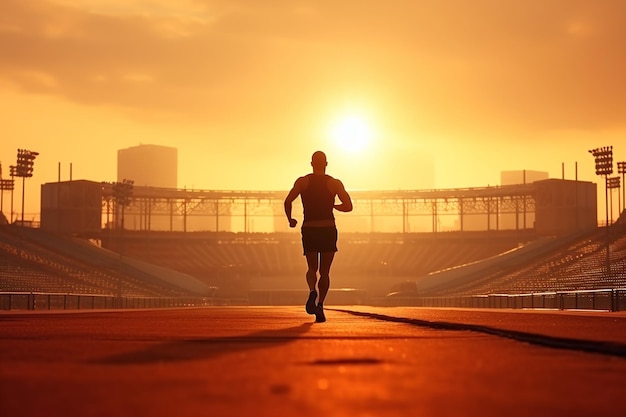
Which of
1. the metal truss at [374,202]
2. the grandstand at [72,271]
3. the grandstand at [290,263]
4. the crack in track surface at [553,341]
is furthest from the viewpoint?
the metal truss at [374,202]

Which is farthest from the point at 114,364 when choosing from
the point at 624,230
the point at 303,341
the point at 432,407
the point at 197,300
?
the point at 624,230

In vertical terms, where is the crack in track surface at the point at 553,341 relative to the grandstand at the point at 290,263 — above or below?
below

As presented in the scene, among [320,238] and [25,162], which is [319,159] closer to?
[320,238]

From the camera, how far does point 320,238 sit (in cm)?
1046

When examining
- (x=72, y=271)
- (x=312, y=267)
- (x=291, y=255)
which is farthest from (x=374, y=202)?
(x=312, y=267)

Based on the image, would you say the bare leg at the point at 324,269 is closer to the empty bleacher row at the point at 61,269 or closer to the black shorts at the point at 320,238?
the black shorts at the point at 320,238

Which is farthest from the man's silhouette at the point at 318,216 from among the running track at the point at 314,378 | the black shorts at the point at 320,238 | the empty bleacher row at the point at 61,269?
the empty bleacher row at the point at 61,269

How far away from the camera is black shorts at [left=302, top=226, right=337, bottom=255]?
10.5 metres

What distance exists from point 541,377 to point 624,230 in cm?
7212

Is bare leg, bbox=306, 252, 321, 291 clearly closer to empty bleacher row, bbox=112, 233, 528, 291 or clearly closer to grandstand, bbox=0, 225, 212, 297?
grandstand, bbox=0, 225, 212, 297

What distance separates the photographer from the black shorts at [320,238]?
1046 centimetres

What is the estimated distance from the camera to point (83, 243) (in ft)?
280

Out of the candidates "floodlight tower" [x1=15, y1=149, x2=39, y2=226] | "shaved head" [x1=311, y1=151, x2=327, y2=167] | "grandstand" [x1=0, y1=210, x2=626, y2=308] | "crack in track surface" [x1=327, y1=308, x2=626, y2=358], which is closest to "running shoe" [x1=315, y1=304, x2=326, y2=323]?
"shaved head" [x1=311, y1=151, x2=327, y2=167]

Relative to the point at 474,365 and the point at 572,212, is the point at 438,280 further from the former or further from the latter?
the point at 474,365
